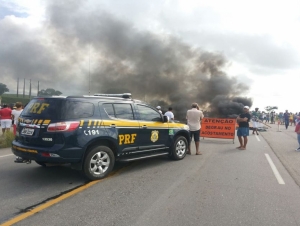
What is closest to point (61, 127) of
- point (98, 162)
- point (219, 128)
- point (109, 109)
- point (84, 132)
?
point (84, 132)

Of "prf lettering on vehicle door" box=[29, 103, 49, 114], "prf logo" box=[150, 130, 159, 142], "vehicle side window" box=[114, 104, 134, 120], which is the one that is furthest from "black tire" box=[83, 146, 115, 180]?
"prf logo" box=[150, 130, 159, 142]

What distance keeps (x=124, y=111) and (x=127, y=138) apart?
57 cm

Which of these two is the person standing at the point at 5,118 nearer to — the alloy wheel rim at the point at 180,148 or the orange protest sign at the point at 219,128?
the alloy wheel rim at the point at 180,148

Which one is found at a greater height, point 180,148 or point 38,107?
A: point 38,107

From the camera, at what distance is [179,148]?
24.5ft

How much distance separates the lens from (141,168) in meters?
6.39

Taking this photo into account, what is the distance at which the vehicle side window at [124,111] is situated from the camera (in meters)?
5.77

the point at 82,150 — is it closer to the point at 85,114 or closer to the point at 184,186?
the point at 85,114

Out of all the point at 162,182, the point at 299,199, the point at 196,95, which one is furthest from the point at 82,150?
the point at 196,95

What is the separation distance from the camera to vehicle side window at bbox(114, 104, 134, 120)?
5.77 m

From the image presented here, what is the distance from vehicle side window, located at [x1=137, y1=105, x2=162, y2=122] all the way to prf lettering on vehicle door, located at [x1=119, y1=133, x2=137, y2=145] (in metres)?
0.55

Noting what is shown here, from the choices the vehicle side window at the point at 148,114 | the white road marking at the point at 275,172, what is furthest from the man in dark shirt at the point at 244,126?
the vehicle side window at the point at 148,114

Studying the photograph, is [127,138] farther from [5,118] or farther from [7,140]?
[5,118]

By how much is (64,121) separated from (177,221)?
254cm
